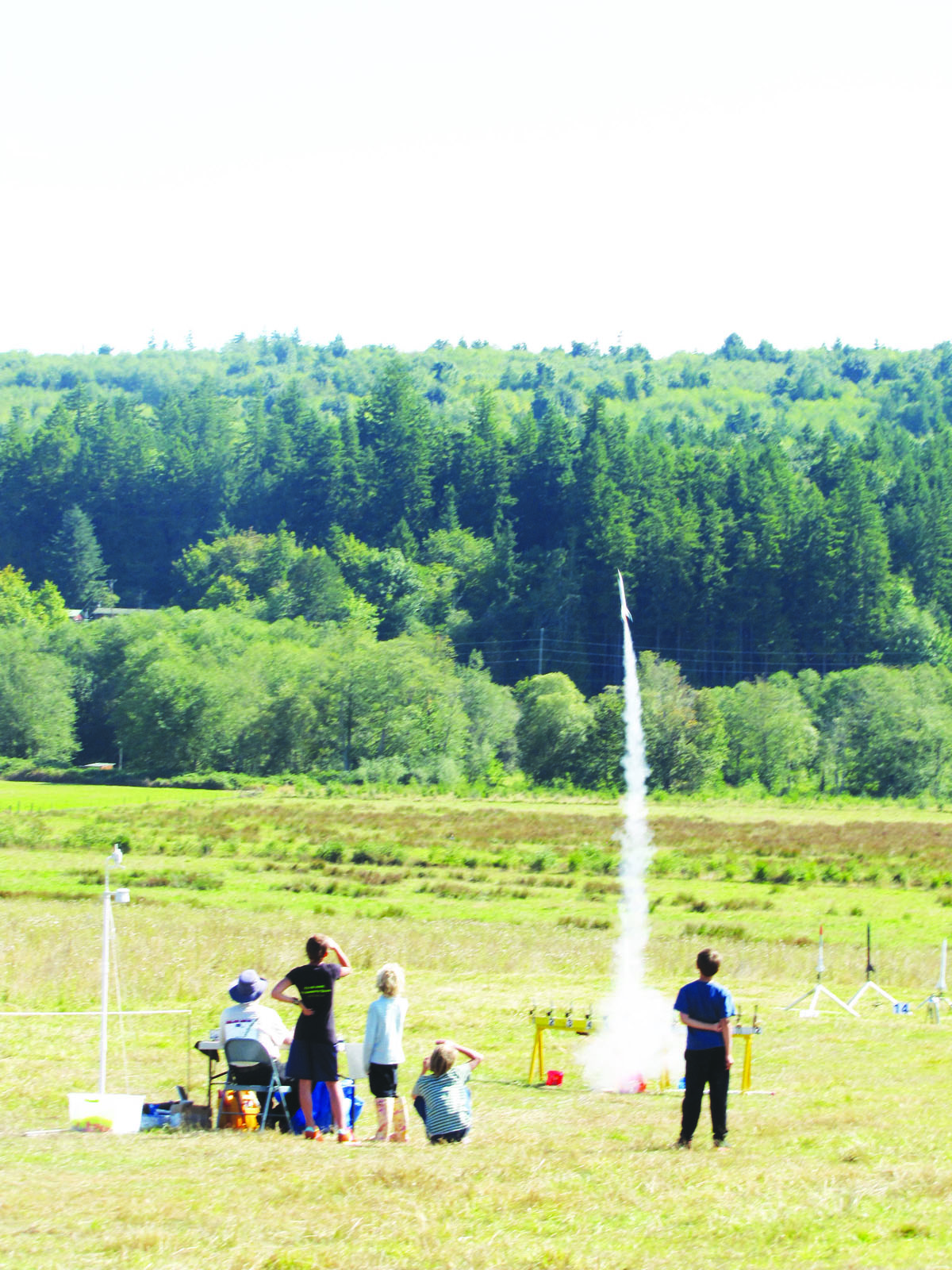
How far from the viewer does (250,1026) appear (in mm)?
13008

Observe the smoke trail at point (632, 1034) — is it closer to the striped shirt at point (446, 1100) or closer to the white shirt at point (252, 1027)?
the striped shirt at point (446, 1100)

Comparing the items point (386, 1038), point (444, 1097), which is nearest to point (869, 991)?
point (386, 1038)

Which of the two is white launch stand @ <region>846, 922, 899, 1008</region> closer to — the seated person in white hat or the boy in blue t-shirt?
the boy in blue t-shirt

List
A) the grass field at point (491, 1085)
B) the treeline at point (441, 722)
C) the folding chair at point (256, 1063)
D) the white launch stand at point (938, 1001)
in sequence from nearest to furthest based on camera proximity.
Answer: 1. the grass field at point (491, 1085)
2. the folding chair at point (256, 1063)
3. the white launch stand at point (938, 1001)
4. the treeline at point (441, 722)

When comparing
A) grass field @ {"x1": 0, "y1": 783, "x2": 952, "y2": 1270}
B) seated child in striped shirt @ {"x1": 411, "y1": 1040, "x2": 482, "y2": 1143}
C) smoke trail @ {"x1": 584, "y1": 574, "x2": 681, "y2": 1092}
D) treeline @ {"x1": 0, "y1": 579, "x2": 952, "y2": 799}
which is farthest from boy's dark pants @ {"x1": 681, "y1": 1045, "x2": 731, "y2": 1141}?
treeline @ {"x1": 0, "y1": 579, "x2": 952, "y2": 799}

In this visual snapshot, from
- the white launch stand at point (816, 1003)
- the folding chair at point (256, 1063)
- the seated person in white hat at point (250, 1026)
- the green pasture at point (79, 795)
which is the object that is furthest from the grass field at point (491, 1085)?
the green pasture at point (79, 795)

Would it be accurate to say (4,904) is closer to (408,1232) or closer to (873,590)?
(408,1232)

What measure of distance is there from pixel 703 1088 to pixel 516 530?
145 meters

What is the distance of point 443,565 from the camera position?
150 meters

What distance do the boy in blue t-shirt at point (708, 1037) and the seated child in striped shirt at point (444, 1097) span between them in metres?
1.77

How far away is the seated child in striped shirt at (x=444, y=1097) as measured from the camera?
12094 mm

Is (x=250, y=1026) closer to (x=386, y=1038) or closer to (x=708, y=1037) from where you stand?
(x=386, y=1038)

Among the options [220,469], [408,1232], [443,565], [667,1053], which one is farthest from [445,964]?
[220,469]

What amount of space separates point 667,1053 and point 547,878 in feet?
95.4
